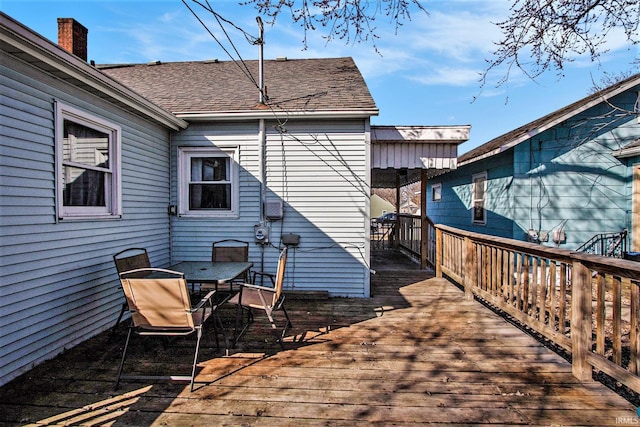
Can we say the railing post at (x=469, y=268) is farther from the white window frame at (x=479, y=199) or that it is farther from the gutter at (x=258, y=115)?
the white window frame at (x=479, y=199)

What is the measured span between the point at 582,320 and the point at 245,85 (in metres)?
6.61

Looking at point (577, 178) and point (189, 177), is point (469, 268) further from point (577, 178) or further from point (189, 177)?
point (189, 177)

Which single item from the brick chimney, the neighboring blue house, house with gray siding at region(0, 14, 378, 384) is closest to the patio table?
house with gray siding at region(0, 14, 378, 384)

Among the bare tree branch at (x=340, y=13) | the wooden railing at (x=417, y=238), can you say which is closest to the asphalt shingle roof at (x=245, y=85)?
the bare tree branch at (x=340, y=13)

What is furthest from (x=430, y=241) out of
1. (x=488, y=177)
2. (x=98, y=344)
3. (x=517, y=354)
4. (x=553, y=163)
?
(x=98, y=344)

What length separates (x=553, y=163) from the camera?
284 inches

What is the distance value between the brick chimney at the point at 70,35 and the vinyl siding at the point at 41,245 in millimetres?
3165

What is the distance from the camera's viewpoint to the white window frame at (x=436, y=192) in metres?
12.0

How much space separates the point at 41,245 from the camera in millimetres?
3211

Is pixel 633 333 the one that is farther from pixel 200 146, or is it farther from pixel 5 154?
pixel 200 146

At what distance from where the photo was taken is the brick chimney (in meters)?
6.15

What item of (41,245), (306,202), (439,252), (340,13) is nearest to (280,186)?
(306,202)

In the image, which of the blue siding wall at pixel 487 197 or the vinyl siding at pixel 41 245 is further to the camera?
the blue siding wall at pixel 487 197

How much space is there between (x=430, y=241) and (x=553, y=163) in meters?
3.15
